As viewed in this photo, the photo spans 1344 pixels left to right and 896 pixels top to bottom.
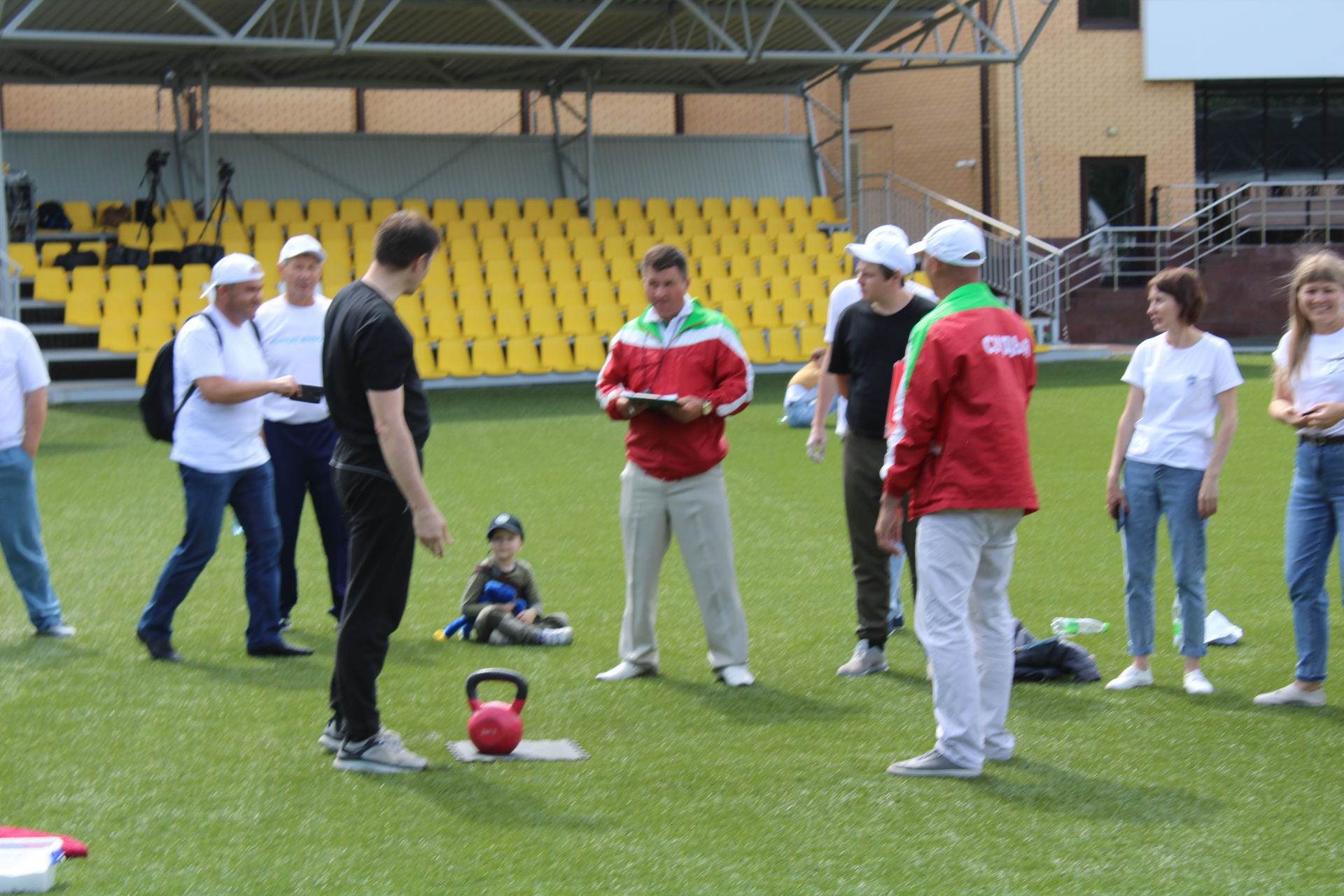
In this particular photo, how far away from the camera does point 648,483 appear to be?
19.9ft

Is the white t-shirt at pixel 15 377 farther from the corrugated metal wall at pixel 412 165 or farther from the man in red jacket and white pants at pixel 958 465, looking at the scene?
the corrugated metal wall at pixel 412 165

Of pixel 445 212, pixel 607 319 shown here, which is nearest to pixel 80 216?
pixel 445 212

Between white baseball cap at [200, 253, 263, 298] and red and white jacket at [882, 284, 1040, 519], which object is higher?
white baseball cap at [200, 253, 263, 298]

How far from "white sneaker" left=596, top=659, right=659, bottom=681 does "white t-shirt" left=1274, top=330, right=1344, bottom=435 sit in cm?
278

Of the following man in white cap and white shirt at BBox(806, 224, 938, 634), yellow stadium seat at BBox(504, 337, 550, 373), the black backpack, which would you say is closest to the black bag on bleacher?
yellow stadium seat at BBox(504, 337, 550, 373)

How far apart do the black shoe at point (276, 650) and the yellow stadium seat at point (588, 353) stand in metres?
12.5

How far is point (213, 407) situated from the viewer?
6316 mm

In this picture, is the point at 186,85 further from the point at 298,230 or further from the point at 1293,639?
the point at 1293,639

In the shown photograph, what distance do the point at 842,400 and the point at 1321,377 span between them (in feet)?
6.82

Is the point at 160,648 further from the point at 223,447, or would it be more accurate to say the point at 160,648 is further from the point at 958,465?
the point at 958,465

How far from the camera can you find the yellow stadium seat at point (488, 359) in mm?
18578

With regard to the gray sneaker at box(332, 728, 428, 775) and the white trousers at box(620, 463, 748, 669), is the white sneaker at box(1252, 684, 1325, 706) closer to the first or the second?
the white trousers at box(620, 463, 748, 669)

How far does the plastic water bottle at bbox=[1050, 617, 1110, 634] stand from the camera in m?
6.68

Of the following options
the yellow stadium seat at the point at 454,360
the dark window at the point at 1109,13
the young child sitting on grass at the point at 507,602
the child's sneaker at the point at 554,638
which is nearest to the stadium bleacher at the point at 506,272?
the yellow stadium seat at the point at 454,360
